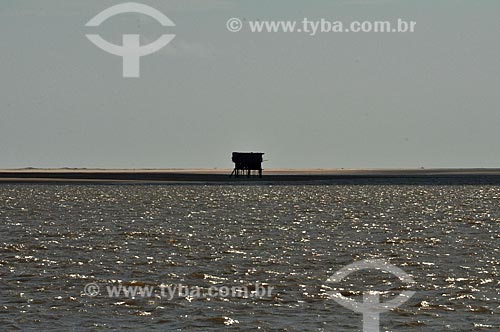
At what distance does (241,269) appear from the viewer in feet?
101

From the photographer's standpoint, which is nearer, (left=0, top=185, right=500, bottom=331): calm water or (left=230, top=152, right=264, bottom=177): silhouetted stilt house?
(left=0, top=185, right=500, bottom=331): calm water

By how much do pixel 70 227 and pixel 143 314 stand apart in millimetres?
27797

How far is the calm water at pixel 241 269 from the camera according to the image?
2202 centimetres

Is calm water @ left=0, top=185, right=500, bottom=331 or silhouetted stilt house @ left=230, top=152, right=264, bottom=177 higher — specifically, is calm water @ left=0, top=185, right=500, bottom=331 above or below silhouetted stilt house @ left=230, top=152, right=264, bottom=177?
below

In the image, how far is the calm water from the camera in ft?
72.2

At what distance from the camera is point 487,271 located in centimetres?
2997

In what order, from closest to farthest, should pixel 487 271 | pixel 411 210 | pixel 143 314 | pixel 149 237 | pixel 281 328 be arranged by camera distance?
pixel 281 328 → pixel 143 314 → pixel 487 271 → pixel 149 237 → pixel 411 210

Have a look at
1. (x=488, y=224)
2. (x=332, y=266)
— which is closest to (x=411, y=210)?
(x=488, y=224)

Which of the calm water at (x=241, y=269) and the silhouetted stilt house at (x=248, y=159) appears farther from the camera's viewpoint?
→ the silhouetted stilt house at (x=248, y=159)

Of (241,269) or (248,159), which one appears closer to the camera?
(241,269)

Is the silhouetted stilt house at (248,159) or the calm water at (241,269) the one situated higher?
the silhouetted stilt house at (248,159)

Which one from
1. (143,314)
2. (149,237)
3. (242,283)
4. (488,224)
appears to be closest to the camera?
(143,314)

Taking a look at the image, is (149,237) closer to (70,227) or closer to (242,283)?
(70,227)

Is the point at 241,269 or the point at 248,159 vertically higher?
the point at 248,159
